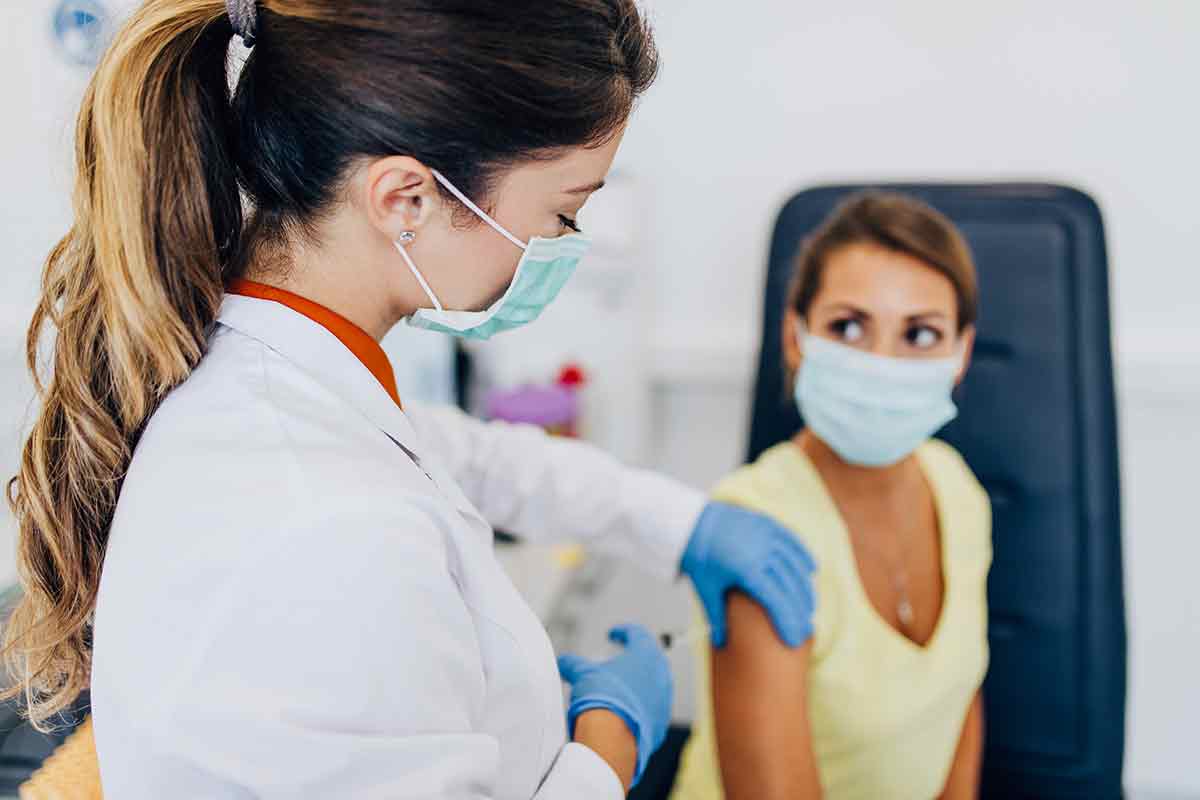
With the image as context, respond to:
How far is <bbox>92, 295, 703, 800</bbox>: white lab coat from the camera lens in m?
0.55

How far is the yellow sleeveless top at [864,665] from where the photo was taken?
111cm

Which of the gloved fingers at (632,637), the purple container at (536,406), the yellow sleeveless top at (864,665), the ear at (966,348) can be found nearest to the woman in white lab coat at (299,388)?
the gloved fingers at (632,637)

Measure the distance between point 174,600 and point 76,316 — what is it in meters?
0.25

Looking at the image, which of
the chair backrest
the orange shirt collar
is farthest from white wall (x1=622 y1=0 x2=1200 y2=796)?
the orange shirt collar

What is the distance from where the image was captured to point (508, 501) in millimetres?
1189

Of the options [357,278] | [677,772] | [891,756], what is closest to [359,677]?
[357,278]

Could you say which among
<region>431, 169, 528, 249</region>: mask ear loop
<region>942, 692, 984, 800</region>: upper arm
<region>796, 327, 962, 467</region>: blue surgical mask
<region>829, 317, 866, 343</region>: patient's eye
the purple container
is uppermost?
<region>431, 169, 528, 249</region>: mask ear loop

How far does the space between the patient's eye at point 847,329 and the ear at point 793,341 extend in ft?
0.19

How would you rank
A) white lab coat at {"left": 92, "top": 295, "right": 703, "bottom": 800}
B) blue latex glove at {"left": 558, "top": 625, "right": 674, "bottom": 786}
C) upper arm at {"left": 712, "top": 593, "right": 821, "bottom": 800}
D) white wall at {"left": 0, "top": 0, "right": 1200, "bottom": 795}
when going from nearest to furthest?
white lab coat at {"left": 92, "top": 295, "right": 703, "bottom": 800} → blue latex glove at {"left": 558, "top": 625, "right": 674, "bottom": 786} → upper arm at {"left": 712, "top": 593, "right": 821, "bottom": 800} → white wall at {"left": 0, "top": 0, "right": 1200, "bottom": 795}

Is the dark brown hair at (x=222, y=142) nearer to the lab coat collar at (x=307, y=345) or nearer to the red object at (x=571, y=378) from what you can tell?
the lab coat collar at (x=307, y=345)

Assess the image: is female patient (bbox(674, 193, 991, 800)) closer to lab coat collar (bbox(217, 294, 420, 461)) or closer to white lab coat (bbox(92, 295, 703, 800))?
white lab coat (bbox(92, 295, 703, 800))

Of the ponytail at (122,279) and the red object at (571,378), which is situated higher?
the ponytail at (122,279)

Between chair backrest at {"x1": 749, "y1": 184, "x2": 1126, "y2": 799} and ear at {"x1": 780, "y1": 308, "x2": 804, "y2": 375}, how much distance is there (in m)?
0.26

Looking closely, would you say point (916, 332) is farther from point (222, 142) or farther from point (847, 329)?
point (222, 142)
